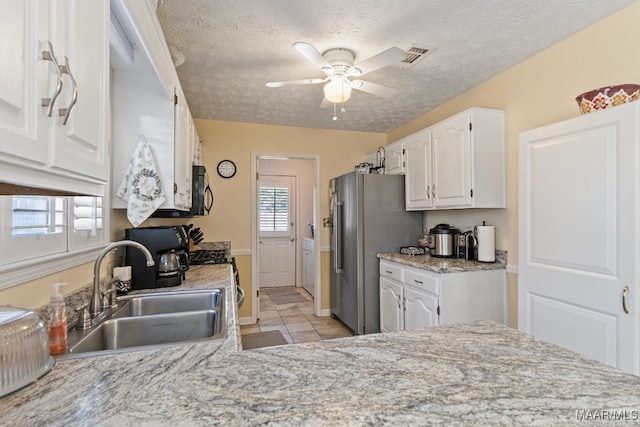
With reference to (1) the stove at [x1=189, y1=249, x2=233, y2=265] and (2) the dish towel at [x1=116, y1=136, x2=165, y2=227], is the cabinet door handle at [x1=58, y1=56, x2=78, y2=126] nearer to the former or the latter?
(2) the dish towel at [x1=116, y1=136, x2=165, y2=227]

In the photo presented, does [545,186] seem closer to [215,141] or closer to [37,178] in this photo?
[37,178]

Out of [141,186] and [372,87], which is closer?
[141,186]

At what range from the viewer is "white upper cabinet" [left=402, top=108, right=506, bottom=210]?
8.27 feet

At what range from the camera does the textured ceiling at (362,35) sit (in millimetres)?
1744

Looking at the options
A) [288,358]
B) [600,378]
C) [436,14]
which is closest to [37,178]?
[288,358]

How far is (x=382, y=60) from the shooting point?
188 cm

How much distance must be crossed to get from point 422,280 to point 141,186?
2163 mm

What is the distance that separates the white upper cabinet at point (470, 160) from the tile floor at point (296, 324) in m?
1.86

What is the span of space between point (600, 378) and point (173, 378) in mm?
1073

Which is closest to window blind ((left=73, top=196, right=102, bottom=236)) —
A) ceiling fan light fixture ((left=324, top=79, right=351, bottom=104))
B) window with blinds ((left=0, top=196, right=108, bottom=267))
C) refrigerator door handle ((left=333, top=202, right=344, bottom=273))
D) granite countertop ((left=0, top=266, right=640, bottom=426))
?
window with blinds ((left=0, top=196, right=108, bottom=267))

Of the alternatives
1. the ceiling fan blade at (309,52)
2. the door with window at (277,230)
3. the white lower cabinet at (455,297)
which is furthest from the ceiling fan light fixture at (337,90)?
the door with window at (277,230)

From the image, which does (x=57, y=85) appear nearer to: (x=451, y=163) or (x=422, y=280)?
(x=422, y=280)

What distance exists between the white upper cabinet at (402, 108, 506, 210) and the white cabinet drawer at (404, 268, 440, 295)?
65cm

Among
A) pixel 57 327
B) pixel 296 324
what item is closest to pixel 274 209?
pixel 296 324
